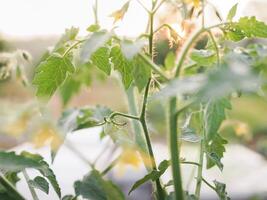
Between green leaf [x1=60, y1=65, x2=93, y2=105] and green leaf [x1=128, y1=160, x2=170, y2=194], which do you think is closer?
green leaf [x1=128, y1=160, x2=170, y2=194]

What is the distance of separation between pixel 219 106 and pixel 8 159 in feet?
0.71

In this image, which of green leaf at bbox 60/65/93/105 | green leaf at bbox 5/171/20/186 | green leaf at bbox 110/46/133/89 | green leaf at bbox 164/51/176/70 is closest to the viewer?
green leaf at bbox 110/46/133/89

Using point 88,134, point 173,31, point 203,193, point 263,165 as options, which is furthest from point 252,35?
point 263,165

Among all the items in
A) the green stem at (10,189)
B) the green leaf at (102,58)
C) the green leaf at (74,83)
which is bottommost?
the green stem at (10,189)

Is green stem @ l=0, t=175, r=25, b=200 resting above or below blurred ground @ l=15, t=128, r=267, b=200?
below

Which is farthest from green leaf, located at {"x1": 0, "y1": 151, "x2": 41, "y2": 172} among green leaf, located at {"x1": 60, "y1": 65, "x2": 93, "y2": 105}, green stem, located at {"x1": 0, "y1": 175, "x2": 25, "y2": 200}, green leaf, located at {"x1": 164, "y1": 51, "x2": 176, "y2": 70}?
green leaf, located at {"x1": 60, "y1": 65, "x2": 93, "y2": 105}

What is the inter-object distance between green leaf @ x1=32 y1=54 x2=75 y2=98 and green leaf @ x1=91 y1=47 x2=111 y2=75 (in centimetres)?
3

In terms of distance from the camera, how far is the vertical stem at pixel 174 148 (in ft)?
1.54

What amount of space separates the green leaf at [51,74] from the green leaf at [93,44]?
0.39 ft

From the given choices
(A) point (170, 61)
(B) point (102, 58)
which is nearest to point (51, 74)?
(B) point (102, 58)

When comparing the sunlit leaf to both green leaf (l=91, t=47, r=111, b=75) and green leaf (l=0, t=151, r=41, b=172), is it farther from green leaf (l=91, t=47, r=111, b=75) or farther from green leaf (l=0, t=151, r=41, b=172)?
green leaf (l=0, t=151, r=41, b=172)

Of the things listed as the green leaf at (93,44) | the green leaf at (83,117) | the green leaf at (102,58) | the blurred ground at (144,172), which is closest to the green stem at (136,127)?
the green leaf at (83,117)

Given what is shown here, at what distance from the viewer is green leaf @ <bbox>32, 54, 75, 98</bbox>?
0.57 meters

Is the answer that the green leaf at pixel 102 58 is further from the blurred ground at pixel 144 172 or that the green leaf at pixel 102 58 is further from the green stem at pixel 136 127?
the blurred ground at pixel 144 172
